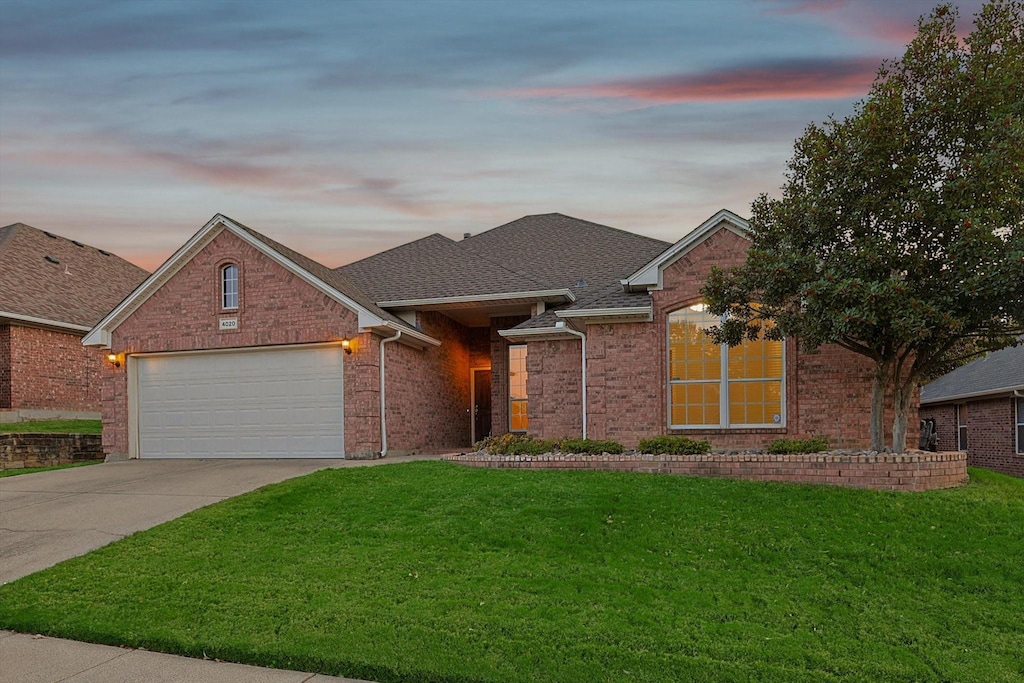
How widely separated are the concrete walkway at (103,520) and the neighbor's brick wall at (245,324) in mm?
1290

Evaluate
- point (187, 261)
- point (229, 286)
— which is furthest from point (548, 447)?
point (187, 261)

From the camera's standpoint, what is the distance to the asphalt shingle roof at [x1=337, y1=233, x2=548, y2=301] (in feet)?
58.9

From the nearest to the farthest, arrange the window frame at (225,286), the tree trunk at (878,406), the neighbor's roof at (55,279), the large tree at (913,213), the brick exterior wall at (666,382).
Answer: the large tree at (913,213) → the tree trunk at (878,406) → the brick exterior wall at (666,382) → the window frame at (225,286) → the neighbor's roof at (55,279)

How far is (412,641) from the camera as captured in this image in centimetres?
562

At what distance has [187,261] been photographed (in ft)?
56.4

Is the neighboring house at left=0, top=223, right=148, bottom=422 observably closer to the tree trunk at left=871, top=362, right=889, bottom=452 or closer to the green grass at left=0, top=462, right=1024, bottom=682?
the green grass at left=0, top=462, right=1024, bottom=682

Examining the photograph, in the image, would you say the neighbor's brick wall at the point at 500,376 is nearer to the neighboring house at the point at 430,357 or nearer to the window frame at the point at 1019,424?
the neighboring house at the point at 430,357

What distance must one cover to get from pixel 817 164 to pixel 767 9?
2.72 m

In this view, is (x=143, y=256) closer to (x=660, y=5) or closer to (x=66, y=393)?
(x=66, y=393)

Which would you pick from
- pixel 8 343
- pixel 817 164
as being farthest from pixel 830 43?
pixel 8 343

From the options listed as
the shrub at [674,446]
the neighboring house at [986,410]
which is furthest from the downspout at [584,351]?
the neighboring house at [986,410]

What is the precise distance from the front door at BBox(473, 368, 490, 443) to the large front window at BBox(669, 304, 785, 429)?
27.0ft

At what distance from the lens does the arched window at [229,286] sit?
17.0 m

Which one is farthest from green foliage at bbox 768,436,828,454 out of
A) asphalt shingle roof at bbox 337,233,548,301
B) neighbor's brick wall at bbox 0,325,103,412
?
neighbor's brick wall at bbox 0,325,103,412
